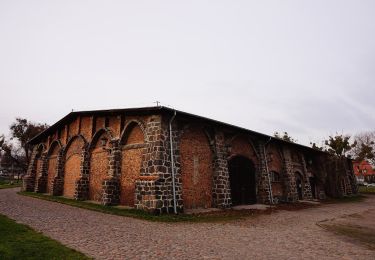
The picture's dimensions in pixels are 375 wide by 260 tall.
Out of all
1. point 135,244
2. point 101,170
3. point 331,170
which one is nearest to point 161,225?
point 135,244

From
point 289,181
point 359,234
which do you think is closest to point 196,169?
point 359,234

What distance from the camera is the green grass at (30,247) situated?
4.88 metres

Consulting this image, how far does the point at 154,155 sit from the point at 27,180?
1676cm

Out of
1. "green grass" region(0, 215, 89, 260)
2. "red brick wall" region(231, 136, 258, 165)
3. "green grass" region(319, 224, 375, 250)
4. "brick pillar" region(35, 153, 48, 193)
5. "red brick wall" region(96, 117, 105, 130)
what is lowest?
"green grass" region(319, 224, 375, 250)

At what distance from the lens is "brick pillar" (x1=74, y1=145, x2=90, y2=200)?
15727 millimetres

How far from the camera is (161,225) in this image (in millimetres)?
8906

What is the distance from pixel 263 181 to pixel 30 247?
15.3m

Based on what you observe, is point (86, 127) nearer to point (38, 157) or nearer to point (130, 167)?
point (130, 167)

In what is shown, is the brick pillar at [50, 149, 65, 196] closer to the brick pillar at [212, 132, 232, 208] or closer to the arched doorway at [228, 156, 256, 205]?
the brick pillar at [212, 132, 232, 208]

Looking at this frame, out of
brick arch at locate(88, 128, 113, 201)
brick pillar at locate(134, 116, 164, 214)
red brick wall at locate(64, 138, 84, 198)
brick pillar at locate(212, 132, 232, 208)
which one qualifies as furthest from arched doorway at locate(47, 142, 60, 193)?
brick pillar at locate(212, 132, 232, 208)

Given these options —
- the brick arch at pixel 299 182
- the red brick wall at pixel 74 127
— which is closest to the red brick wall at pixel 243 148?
the brick arch at pixel 299 182

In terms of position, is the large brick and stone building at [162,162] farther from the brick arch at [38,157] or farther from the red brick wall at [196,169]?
the brick arch at [38,157]

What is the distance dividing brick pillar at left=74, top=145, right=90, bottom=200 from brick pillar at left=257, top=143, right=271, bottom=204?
37.4 ft

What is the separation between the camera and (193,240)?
6828 mm
